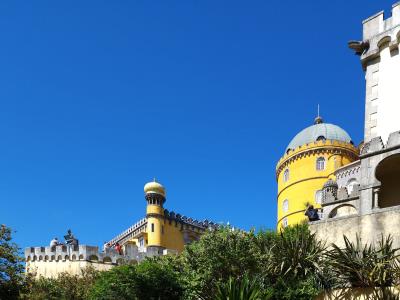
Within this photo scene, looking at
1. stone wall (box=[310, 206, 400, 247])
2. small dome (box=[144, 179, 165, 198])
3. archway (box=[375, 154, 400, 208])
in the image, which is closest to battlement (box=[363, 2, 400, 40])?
archway (box=[375, 154, 400, 208])

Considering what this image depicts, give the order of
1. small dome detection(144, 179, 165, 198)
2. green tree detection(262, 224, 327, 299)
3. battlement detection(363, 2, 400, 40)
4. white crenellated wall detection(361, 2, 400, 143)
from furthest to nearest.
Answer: small dome detection(144, 179, 165, 198)
battlement detection(363, 2, 400, 40)
white crenellated wall detection(361, 2, 400, 143)
green tree detection(262, 224, 327, 299)

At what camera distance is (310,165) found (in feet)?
162

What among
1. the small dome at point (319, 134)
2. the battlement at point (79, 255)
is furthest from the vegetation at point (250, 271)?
the small dome at point (319, 134)

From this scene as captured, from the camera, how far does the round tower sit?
2173 inches

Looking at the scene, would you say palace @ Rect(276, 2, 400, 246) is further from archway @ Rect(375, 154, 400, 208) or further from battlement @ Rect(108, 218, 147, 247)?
battlement @ Rect(108, 218, 147, 247)

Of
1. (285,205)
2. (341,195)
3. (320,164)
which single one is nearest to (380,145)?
(341,195)

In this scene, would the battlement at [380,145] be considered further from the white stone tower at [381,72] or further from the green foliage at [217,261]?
the green foliage at [217,261]

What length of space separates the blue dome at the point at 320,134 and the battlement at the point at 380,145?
2219cm

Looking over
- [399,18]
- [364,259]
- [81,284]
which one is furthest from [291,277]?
[81,284]

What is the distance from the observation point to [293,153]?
50625 mm

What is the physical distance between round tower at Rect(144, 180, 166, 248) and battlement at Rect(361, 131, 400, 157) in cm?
2968

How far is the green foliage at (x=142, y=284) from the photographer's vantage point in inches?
1089

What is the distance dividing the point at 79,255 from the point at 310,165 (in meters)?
19.7

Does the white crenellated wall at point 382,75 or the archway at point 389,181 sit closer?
the archway at point 389,181
